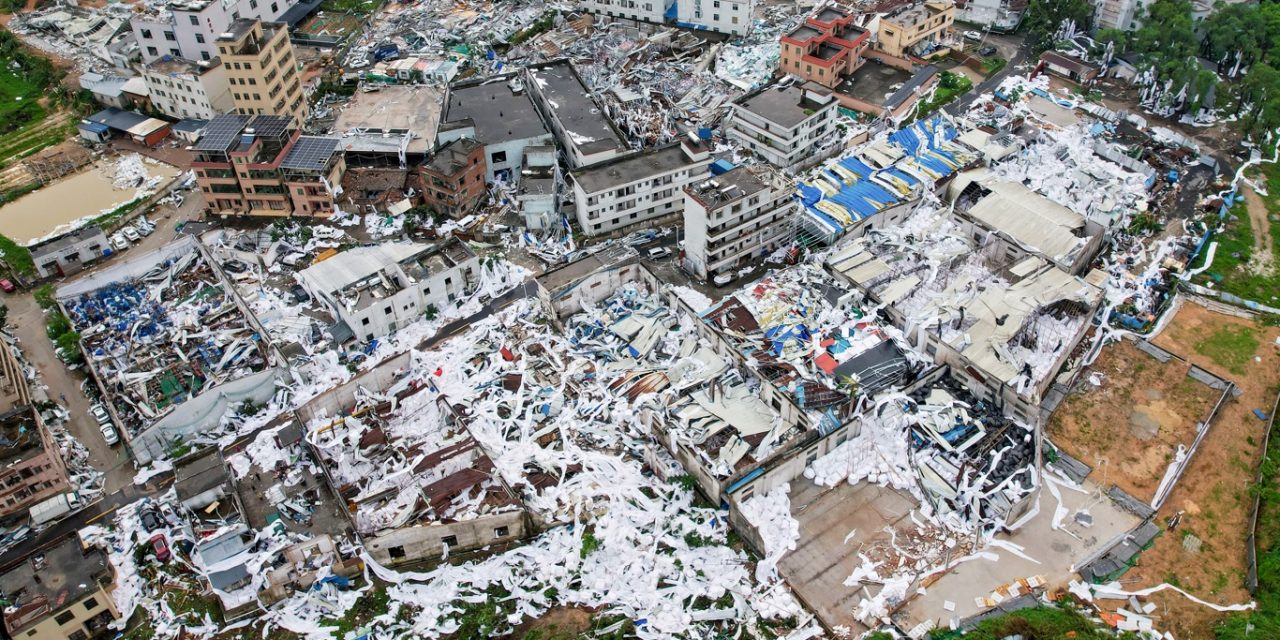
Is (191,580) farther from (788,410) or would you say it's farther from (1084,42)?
(1084,42)

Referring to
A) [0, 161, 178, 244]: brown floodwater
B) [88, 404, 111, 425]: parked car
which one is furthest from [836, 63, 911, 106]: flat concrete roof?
[88, 404, 111, 425]: parked car

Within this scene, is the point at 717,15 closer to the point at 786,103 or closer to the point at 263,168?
the point at 786,103

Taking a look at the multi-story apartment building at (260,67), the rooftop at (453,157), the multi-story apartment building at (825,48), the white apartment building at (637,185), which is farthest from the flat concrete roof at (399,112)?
the multi-story apartment building at (825,48)

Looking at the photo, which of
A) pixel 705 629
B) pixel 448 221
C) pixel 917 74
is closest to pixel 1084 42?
pixel 917 74

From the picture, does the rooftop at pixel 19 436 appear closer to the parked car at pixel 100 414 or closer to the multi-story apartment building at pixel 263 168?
the parked car at pixel 100 414

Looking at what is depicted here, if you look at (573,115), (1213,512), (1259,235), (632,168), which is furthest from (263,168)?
(1259,235)

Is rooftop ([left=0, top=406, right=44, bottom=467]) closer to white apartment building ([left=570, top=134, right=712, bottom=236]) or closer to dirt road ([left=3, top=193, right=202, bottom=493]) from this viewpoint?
dirt road ([left=3, top=193, right=202, bottom=493])
